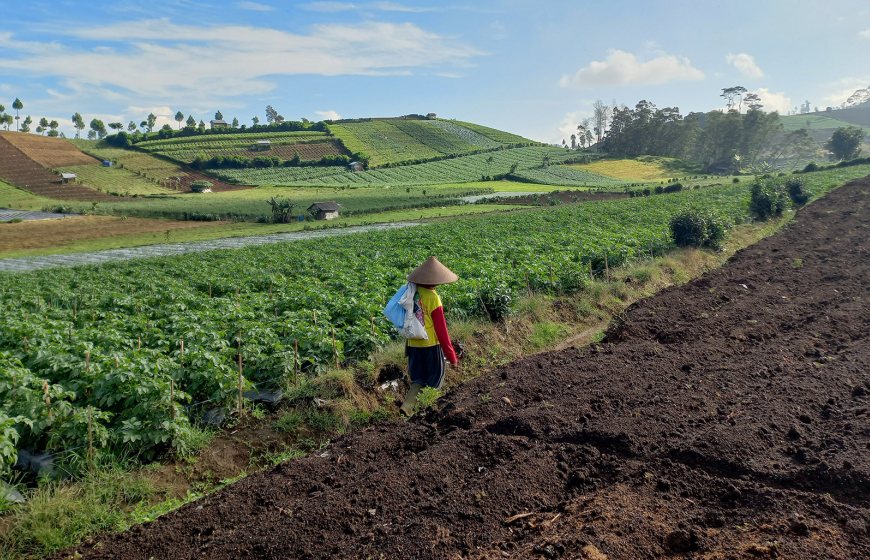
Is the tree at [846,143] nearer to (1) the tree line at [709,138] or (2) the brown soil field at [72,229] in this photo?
(1) the tree line at [709,138]

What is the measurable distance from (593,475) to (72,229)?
168ft

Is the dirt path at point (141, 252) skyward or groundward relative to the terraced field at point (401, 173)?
groundward

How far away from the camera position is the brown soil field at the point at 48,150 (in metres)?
82.8

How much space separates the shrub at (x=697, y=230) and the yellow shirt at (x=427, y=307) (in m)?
16.2

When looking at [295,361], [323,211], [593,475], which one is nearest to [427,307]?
[295,361]

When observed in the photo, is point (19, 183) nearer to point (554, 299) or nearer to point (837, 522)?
point (554, 299)

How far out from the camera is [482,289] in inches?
522

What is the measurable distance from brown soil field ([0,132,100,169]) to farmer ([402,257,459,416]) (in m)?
90.6

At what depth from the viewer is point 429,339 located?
325 inches

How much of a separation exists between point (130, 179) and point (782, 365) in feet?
291

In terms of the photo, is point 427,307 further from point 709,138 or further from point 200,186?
point 709,138

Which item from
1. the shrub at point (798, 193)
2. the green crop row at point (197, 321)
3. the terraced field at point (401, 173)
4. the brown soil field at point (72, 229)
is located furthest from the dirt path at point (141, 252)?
the terraced field at point (401, 173)

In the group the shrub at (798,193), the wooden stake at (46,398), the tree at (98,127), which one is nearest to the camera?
the wooden stake at (46,398)

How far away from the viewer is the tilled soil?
476 cm
